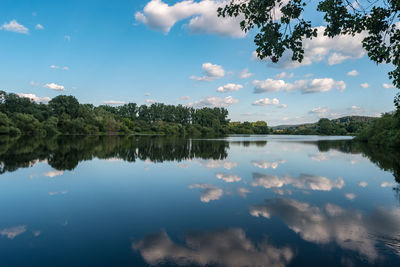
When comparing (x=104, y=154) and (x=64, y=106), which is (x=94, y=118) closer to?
(x=64, y=106)

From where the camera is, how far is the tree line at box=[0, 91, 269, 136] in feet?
227

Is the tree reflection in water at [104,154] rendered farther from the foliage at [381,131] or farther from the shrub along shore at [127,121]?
the foliage at [381,131]

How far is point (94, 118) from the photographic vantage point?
8762 centimetres

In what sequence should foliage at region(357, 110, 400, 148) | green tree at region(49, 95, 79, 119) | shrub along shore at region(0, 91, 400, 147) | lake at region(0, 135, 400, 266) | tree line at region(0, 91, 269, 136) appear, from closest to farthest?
lake at region(0, 135, 400, 266)
foliage at region(357, 110, 400, 148)
shrub along shore at region(0, 91, 400, 147)
tree line at region(0, 91, 269, 136)
green tree at region(49, 95, 79, 119)

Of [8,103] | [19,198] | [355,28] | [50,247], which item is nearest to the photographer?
[50,247]

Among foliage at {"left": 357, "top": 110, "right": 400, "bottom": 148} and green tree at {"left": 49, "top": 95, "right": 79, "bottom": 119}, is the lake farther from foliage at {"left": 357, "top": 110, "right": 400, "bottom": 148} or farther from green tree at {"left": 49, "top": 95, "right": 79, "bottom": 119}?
green tree at {"left": 49, "top": 95, "right": 79, "bottom": 119}

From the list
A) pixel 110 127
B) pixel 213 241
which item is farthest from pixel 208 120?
pixel 213 241

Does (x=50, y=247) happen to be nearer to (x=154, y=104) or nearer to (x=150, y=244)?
(x=150, y=244)

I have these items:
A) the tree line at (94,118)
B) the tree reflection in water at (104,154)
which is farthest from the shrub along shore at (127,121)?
the tree reflection in water at (104,154)

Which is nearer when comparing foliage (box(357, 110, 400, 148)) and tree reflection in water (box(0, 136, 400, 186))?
tree reflection in water (box(0, 136, 400, 186))

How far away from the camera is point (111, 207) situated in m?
7.73

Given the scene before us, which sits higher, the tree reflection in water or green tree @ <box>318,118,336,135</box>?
green tree @ <box>318,118,336,135</box>

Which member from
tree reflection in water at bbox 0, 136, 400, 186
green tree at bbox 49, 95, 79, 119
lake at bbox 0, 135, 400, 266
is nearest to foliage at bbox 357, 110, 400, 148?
tree reflection in water at bbox 0, 136, 400, 186

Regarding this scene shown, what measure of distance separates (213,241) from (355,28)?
276 inches
